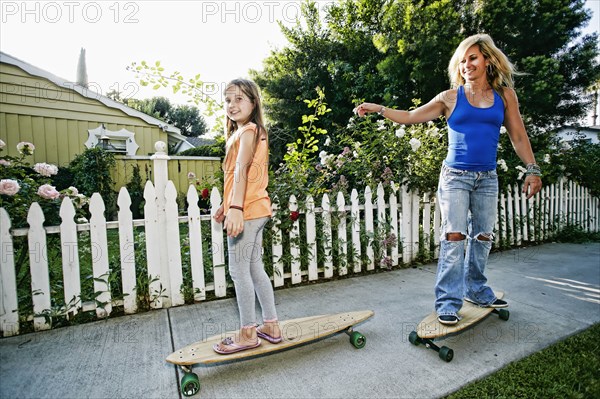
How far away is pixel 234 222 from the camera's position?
5.17 ft

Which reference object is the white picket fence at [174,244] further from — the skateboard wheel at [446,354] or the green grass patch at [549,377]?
the green grass patch at [549,377]

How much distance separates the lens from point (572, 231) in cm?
554

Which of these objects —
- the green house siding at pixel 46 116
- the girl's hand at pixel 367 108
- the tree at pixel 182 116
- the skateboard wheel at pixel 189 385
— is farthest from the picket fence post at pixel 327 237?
the tree at pixel 182 116

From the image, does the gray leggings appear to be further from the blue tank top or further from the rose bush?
the rose bush

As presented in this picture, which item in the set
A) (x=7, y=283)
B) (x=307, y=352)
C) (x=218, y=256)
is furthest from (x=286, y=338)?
(x=7, y=283)

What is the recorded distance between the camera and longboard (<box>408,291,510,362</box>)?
73.3 inches

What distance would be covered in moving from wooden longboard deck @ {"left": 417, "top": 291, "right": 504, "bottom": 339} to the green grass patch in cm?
29

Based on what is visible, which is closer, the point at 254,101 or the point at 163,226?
the point at 254,101

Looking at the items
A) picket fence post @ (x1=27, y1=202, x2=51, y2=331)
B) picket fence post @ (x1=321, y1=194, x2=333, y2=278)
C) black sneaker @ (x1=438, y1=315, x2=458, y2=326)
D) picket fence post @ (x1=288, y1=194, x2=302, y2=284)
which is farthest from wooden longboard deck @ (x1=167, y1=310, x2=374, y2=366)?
picket fence post @ (x1=27, y1=202, x2=51, y2=331)

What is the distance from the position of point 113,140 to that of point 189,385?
8542mm

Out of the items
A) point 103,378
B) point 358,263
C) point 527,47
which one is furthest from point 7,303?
point 527,47

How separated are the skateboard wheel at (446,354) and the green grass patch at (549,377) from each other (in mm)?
189

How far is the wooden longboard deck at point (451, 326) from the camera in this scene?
6.29ft

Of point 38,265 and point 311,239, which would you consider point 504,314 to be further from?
point 38,265
